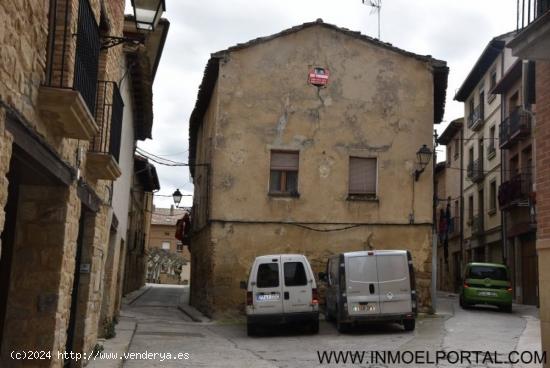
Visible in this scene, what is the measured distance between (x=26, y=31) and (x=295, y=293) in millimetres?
11286

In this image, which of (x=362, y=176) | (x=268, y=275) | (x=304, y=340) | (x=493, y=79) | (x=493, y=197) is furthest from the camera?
(x=493, y=79)

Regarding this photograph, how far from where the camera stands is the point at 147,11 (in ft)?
23.4

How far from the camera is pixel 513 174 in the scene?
91.6 feet

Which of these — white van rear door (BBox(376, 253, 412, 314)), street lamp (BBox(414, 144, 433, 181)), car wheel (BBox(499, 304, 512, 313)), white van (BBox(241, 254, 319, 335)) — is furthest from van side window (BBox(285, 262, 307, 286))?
car wheel (BBox(499, 304, 512, 313))

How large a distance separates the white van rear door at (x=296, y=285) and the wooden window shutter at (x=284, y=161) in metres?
5.00

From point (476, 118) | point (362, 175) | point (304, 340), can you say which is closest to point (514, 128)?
point (476, 118)

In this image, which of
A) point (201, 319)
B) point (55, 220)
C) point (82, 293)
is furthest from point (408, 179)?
point (55, 220)

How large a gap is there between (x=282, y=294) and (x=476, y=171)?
2110cm

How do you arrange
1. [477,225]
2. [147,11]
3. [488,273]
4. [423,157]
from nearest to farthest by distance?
[147,11] → [423,157] → [488,273] → [477,225]

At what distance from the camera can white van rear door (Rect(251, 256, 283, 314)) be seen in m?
15.3

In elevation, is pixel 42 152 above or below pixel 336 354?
above

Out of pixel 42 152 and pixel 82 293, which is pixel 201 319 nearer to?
pixel 82 293

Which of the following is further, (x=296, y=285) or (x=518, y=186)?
(x=518, y=186)

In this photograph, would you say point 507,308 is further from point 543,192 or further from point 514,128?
point 543,192
